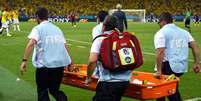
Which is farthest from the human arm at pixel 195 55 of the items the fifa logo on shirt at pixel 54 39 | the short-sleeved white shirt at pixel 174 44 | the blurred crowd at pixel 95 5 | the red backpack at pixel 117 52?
the blurred crowd at pixel 95 5

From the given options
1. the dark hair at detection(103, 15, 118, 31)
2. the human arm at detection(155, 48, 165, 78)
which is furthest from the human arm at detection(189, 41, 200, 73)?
the dark hair at detection(103, 15, 118, 31)

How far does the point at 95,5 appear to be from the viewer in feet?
271

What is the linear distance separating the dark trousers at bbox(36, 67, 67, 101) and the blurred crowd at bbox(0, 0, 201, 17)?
217 ft

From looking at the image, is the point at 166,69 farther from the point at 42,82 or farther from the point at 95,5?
the point at 95,5

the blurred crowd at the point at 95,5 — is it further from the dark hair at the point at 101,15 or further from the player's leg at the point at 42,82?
the player's leg at the point at 42,82

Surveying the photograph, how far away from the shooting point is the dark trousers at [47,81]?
9516mm

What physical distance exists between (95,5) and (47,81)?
240 ft

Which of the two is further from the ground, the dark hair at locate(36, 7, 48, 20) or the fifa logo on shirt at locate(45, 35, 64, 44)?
the dark hair at locate(36, 7, 48, 20)

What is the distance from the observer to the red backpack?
7.02m

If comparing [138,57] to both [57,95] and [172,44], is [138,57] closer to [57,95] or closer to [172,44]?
[172,44]

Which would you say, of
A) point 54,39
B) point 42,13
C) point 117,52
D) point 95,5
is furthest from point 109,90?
point 95,5

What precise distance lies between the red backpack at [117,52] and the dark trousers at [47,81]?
2.62m

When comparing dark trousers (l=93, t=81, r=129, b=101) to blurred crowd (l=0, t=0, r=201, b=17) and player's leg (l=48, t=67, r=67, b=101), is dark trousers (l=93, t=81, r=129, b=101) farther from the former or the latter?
blurred crowd (l=0, t=0, r=201, b=17)

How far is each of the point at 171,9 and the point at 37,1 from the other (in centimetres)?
2096
